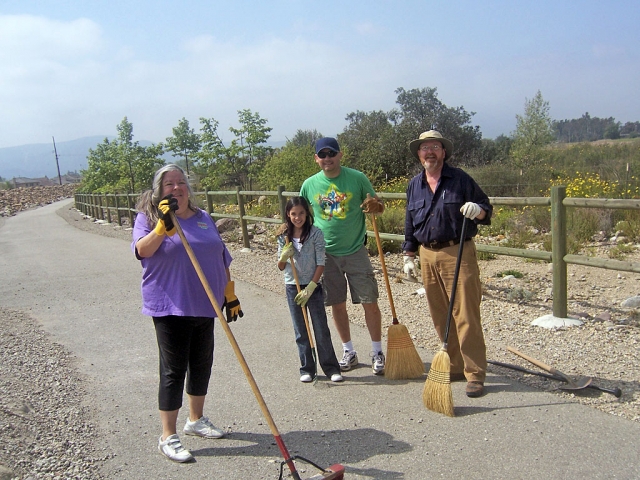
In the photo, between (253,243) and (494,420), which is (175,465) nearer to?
(494,420)

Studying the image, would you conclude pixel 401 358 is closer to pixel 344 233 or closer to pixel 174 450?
pixel 344 233

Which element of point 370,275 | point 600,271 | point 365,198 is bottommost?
point 600,271

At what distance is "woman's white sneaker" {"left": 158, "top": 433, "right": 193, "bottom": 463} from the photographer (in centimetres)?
349

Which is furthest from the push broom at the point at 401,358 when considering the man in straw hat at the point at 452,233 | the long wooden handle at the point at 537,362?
the long wooden handle at the point at 537,362

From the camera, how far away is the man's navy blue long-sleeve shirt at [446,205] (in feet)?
13.7

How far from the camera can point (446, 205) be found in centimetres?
421

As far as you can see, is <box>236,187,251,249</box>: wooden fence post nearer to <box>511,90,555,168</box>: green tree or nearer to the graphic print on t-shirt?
the graphic print on t-shirt

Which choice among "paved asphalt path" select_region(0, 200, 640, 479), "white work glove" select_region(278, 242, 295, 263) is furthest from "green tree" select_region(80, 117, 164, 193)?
"white work glove" select_region(278, 242, 295, 263)

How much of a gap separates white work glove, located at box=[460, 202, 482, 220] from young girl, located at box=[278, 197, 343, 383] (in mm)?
1164

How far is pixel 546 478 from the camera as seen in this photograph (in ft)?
10.1

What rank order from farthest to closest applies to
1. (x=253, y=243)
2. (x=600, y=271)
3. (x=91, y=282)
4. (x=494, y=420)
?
(x=253, y=243)
(x=91, y=282)
(x=600, y=271)
(x=494, y=420)

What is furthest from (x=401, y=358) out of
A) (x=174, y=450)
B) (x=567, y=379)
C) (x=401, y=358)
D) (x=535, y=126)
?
(x=535, y=126)

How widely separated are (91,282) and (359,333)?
5.61 meters

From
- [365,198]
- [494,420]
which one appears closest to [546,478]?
[494,420]
